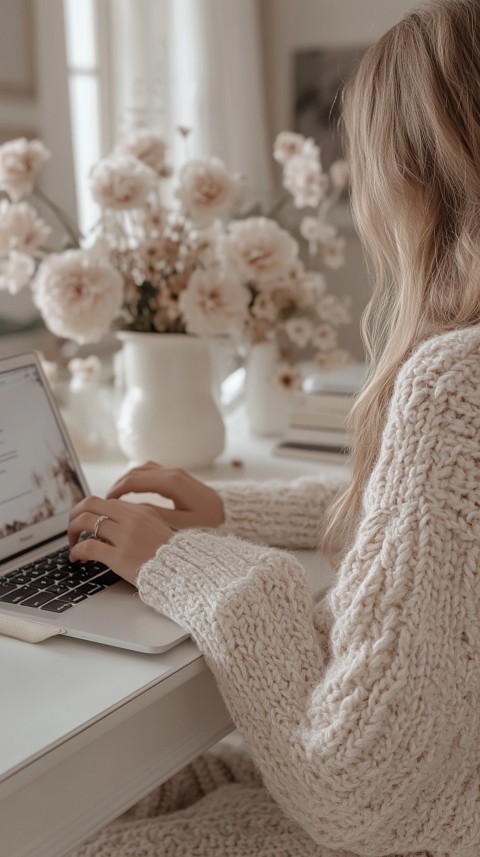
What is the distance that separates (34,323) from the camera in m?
→ 2.08

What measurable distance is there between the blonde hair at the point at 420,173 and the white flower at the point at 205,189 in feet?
1.41

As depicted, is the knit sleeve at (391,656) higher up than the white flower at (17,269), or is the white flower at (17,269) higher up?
the white flower at (17,269)

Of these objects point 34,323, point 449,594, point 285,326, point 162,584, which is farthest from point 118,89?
A: point 449,594

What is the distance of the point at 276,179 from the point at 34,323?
1109 millimetres

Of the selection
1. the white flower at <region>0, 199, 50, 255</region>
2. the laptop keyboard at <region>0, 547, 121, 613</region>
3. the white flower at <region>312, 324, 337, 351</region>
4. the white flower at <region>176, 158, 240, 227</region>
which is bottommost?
the laptop keyboard at <region>0, 547, 121, 613</region>

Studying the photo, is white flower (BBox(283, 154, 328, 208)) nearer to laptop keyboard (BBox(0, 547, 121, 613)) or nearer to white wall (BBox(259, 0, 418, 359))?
laptop keyboard (BBox(0, 547, 121, 613))

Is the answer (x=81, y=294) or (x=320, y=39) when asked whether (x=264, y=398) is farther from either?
(x=320, y=39)

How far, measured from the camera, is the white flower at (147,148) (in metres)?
1.40

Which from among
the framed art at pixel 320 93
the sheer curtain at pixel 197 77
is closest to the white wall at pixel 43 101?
the sheer curtain at pixel 197 77

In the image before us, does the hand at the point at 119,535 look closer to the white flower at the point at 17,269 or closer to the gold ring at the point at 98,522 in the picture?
the gold ring at the point at 98,522

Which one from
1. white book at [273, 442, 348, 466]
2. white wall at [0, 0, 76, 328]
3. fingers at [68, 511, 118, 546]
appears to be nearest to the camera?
fingers at [68, 511, 118, 546]

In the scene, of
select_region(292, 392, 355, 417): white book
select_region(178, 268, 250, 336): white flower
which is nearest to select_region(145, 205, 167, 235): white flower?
select_region(178, 268, 250, 336): white flower

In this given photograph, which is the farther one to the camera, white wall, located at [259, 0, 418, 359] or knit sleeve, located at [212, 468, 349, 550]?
white wall, located at [259, 0, 418, 359]

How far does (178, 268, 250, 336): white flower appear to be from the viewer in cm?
133
